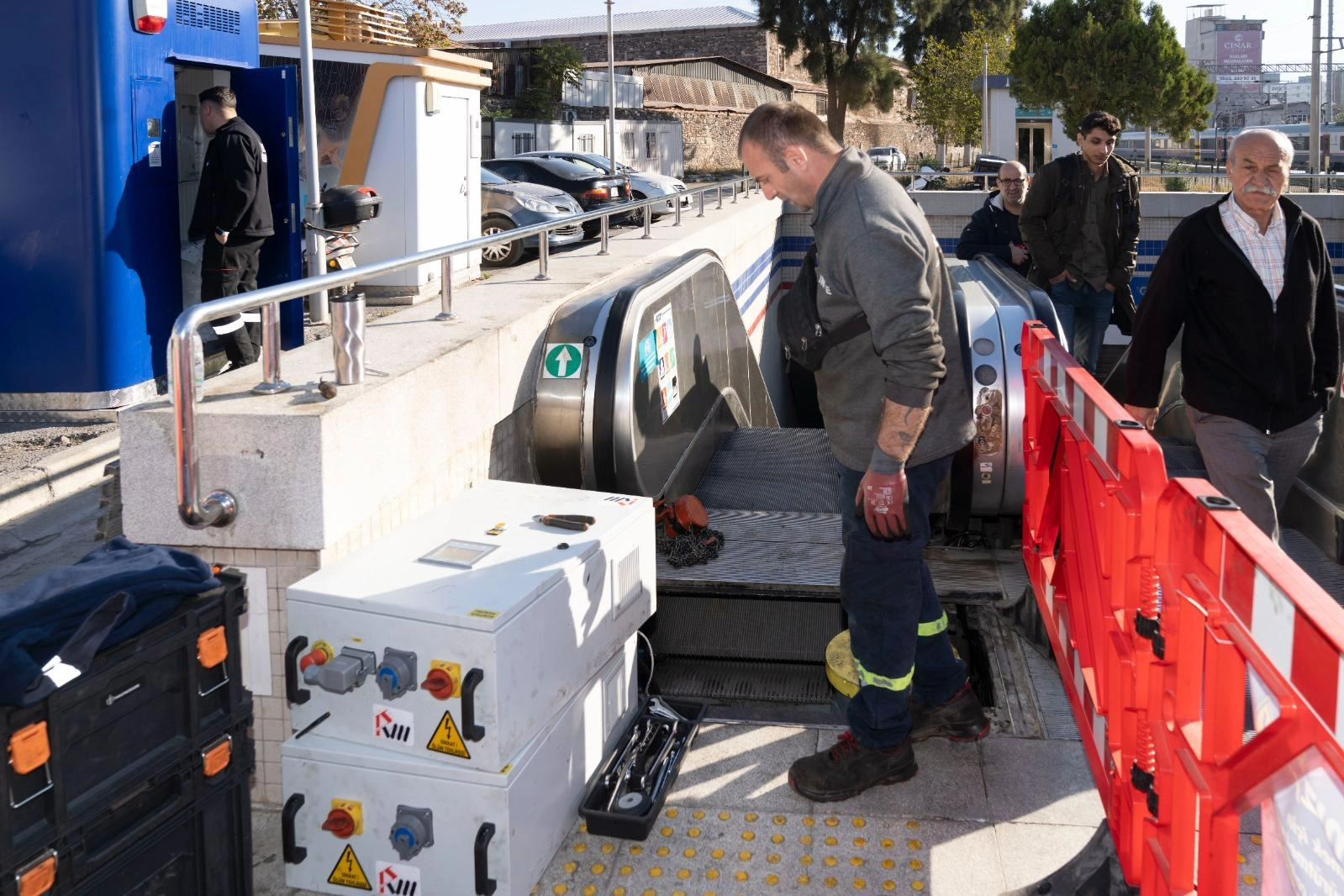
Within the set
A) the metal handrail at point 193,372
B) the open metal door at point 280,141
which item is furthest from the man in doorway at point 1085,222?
the open metal door at point 280,141

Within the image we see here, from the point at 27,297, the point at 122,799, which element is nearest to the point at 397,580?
the point at 122,799

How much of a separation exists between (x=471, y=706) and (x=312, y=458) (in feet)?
2.59

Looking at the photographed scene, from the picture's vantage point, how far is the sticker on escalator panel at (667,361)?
6090 millimetres

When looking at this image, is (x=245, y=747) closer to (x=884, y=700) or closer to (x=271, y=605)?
(x=271, y=605)

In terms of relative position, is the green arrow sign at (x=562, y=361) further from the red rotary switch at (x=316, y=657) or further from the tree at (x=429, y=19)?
the tree at (x=429, y=19)

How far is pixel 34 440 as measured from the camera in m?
6.92

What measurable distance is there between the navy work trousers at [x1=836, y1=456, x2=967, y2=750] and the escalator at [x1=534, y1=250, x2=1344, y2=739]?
565 millimetres

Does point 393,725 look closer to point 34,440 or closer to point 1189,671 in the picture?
point 1189,671

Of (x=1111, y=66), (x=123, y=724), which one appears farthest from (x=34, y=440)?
(x=1111, y=66)

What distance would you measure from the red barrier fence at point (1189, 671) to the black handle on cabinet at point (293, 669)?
6.36 feet

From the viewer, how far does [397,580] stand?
3352 mm

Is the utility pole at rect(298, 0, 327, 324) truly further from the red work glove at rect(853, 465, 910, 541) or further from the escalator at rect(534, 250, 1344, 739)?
the red work glove at rect(853, 465, 910, 541)

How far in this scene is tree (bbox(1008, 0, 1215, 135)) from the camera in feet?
164

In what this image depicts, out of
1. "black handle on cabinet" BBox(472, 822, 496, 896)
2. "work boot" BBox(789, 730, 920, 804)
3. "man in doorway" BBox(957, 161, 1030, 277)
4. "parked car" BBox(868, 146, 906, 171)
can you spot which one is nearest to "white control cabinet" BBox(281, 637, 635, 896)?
"black handle on cabinet" BBox(472, 822, 496, 896)
